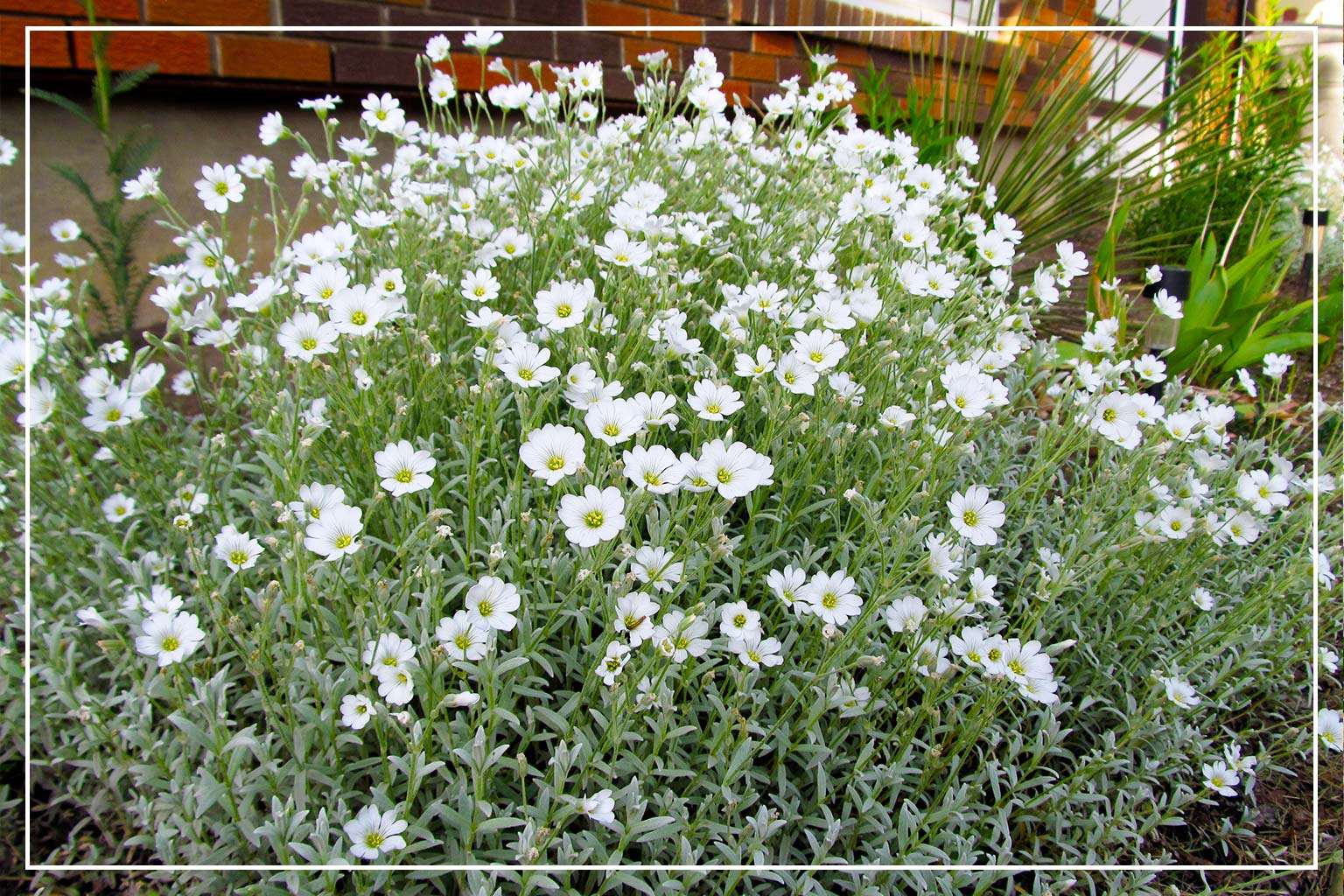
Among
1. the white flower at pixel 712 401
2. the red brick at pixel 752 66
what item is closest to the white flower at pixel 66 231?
the white flower at pixel 712 401

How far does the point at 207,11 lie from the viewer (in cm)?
268

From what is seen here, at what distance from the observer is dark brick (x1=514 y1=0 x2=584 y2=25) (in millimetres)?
3232

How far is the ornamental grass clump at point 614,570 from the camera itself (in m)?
1.22

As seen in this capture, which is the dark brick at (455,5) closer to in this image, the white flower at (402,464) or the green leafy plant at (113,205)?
the green leafy plant at (113,205)

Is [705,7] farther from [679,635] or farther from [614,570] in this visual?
[679,635]

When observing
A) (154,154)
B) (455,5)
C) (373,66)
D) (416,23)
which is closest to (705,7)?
(455,5)

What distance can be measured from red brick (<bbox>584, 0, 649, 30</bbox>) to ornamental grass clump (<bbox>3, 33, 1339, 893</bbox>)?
1.20 metres

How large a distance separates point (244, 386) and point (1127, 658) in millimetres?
1963

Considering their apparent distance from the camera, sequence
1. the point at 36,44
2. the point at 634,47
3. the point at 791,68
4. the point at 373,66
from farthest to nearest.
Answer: the point at 791,68, the point at 634,47, the point at 373,66, the point at 36,44

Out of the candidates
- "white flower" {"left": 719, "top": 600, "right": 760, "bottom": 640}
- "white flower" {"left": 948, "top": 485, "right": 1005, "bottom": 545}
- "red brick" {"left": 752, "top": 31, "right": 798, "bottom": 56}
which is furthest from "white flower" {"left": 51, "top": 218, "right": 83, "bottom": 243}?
"red brick" {"left": 752, "top": 31, "right": 798, "bottom": 56}

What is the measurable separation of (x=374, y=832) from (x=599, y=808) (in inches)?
11.6

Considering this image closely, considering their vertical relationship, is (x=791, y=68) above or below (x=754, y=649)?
above

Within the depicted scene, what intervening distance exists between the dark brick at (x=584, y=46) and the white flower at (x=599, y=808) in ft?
9.06

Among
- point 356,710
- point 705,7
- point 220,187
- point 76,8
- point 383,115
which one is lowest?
point 356,710
